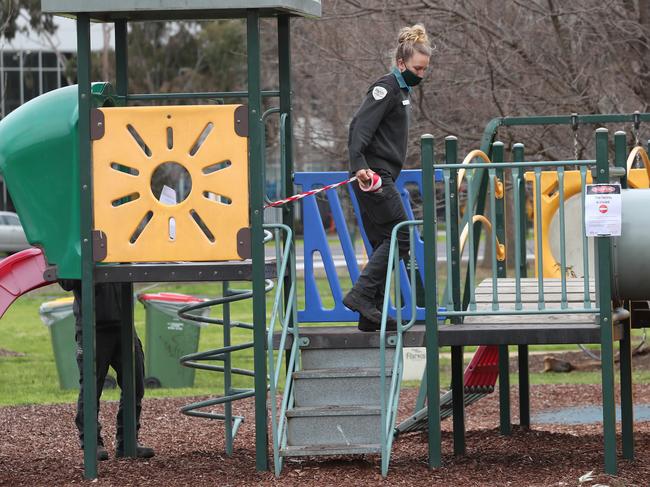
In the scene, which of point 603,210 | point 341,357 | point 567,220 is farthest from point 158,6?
point 567,220

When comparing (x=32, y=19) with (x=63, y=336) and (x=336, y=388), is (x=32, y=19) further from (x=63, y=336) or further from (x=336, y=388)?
(x=336, y=388)

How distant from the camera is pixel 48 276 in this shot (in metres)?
7.88

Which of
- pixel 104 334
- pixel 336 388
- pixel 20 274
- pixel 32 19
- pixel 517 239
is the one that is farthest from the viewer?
pixel 32 19

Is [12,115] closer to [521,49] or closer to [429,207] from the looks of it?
[429,207]

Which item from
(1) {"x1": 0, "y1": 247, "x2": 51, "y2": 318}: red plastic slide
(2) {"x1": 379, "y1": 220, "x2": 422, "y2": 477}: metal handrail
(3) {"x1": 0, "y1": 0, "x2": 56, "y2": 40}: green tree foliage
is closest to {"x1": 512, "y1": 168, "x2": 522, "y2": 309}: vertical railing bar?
Result: (2) {"x1": 379, "y1": 220, "x2": 422, "y2": 477}: metal handrail

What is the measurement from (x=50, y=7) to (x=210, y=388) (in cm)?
700

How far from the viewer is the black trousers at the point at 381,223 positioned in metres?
7.58

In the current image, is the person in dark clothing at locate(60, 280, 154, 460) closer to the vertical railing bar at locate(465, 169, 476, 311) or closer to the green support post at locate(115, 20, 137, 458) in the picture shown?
the green support post at locate(115, 20, 137, 458)

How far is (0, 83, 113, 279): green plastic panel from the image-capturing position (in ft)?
24.7

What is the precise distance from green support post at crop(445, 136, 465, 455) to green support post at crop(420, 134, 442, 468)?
0.55 feet

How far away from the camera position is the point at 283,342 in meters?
7.43

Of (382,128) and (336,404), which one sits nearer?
(336,404)

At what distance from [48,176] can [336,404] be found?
2.09 metres

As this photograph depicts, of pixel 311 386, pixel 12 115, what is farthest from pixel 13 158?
pixel 311 386
